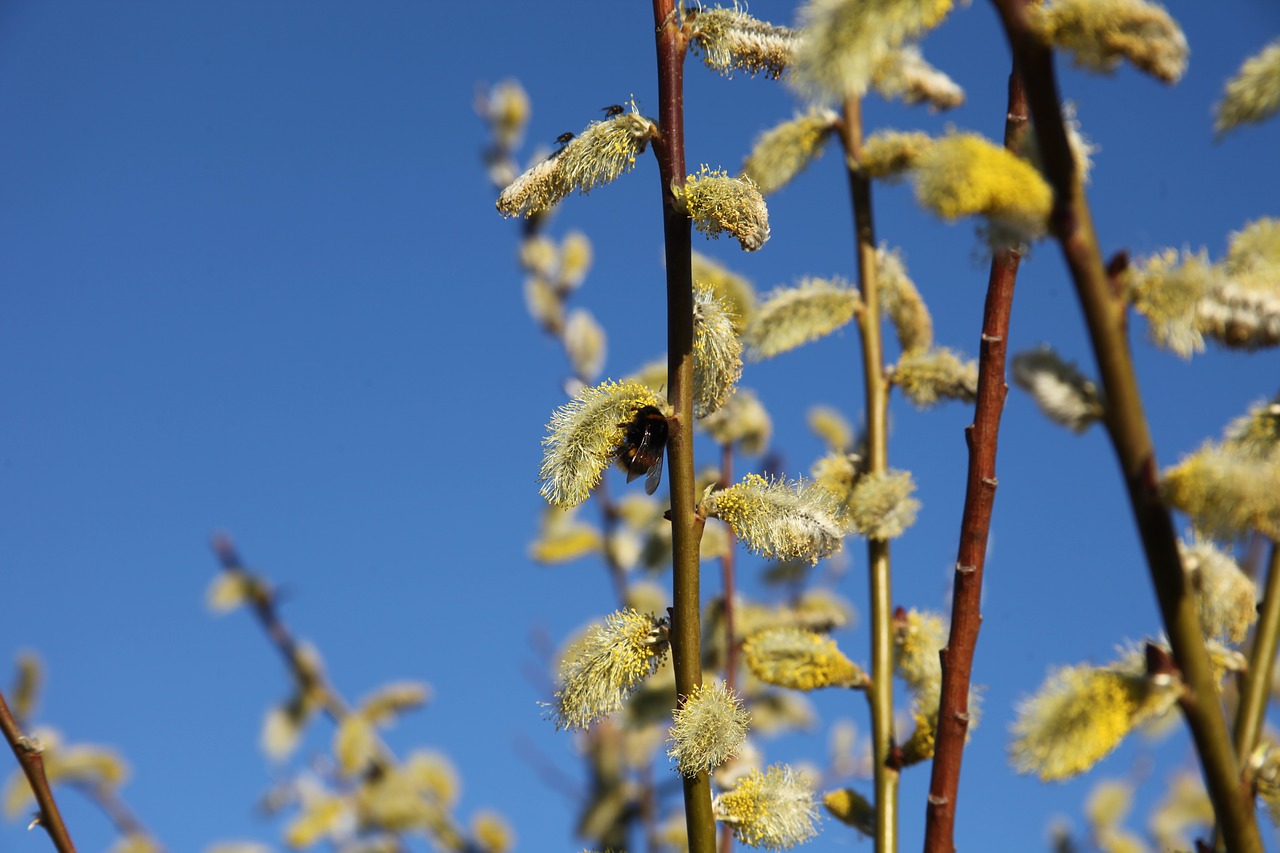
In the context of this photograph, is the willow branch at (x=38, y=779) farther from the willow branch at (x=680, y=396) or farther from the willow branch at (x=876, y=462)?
the willow branch at (x=876, y=462)

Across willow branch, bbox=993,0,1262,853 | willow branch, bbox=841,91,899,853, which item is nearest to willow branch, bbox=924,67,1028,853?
willow branch, bbox=841,91,899,853

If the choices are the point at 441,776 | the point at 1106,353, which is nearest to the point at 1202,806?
the point at 441,776

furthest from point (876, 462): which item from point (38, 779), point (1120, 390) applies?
point (38, 779)

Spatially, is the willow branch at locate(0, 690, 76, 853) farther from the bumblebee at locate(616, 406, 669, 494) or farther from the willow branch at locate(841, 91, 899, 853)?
the willow branch at locate(841, 91, 899, 853)

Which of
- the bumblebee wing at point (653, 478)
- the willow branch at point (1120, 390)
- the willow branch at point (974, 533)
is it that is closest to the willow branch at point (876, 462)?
the willow branch at point (974, 533)

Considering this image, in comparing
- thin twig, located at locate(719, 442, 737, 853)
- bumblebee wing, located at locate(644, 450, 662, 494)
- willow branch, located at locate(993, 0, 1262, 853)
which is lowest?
willow branch, located at locate(993, 0, 1262, 853)

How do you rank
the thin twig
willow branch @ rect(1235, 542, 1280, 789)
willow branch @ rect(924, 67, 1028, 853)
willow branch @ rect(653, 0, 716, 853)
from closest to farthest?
willow branch @ rect(653, 0, 716, 853)
willow branch @ rect(1235, 542, 1280, 789)
willow branch @ rect(924, 67, 1028, 853)
the thin twig

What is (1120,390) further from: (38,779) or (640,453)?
(38,779)

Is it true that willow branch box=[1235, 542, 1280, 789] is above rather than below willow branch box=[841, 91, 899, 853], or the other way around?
below
